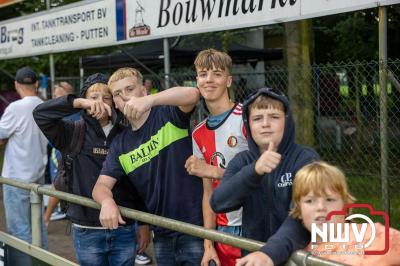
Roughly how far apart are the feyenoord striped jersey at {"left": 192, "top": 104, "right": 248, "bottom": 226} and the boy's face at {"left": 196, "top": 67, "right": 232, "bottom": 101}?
0.10 metres

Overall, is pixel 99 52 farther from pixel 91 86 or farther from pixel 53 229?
pixel 91 86

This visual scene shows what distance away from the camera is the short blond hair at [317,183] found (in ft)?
6.37

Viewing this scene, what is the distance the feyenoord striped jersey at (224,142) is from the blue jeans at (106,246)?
2.47ft

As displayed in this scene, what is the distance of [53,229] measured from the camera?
6891mm

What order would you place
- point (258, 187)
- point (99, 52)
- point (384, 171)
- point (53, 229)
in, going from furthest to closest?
point (99, 52) < point (53, 229) < point (384, 171) < point (258, 187)

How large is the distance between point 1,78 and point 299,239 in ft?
62.4

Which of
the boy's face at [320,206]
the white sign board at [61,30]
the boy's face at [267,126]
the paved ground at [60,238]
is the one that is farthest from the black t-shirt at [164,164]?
the white sign board at [61,30]

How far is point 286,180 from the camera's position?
7.14 feet

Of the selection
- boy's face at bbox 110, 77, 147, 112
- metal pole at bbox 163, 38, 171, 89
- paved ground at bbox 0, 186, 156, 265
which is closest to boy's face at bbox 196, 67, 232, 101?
boy's face at bbox 110, 77, 147, 112

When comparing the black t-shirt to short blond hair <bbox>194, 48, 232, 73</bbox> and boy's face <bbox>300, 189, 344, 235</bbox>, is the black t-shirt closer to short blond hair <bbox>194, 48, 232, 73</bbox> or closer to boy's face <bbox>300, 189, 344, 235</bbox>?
short blond hair <bbox>194, 48, 232, 73</bbox>

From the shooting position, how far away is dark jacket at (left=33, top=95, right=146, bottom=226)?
3.21m

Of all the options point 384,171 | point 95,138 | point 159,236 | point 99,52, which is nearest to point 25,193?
point 95,138

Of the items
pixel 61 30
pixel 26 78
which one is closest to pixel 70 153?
pixel 26 78

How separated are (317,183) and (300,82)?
235 inches
